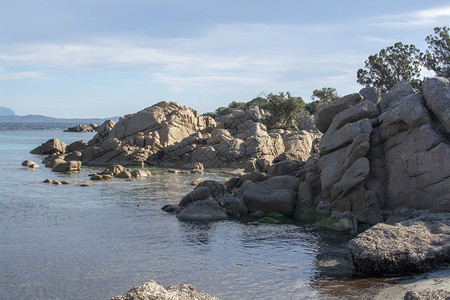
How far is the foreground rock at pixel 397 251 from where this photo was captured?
16453 millimetres

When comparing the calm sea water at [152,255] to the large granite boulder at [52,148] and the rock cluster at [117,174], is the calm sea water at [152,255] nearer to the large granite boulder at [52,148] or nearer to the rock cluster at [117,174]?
the rock cluster at [117,174]

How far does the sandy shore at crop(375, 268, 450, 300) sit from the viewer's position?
14633 millimetres

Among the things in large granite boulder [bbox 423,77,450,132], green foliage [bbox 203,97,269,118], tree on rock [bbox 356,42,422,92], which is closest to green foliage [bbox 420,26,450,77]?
tree on rock [bbox 356,42,422,92]

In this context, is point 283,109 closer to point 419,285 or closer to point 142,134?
point 142,134

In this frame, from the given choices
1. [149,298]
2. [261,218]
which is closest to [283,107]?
[261,218]

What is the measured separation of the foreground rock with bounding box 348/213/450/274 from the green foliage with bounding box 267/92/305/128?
59.2 metres

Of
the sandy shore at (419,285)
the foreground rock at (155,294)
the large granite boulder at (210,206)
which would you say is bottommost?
the sandy shore at (419,285)

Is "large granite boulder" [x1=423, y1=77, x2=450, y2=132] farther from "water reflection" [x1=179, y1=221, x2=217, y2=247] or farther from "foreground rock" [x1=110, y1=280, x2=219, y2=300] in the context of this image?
"foreground rock" [x1=110, y1=280, x2=219, y2=300]

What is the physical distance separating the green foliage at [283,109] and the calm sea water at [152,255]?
154 feet

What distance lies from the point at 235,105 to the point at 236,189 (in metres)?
99.4

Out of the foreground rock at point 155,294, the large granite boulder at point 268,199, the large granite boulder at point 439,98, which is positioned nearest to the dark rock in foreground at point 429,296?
the foreground rock at point 155,294

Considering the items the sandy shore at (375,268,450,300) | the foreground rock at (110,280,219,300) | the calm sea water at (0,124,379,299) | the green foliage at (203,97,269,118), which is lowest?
the calm sea water at (0,124,379,299)

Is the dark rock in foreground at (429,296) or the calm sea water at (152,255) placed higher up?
the dark rock in foreground at (429,296)

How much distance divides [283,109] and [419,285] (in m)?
62.1
